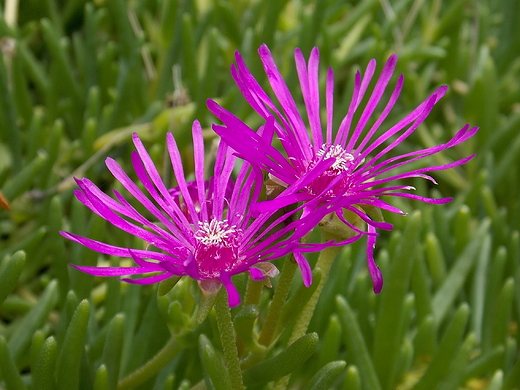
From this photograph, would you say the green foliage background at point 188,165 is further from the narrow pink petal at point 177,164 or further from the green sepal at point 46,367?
the narrow pink petal at point 177,164

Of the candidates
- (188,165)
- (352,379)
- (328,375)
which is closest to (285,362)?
(328,375)

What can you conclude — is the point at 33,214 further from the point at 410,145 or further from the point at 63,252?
the point at 410,145

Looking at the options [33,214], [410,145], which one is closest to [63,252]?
[33,214]

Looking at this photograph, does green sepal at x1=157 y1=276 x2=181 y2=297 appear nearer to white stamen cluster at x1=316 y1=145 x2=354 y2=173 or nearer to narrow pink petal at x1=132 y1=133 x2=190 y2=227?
narrow pink petal at x1=132 y1=133 x2=190 y2=227

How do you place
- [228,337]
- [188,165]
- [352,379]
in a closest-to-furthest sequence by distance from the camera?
[228,337] < [352,379] < [188,165]

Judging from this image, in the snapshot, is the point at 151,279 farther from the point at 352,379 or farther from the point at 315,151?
the point at 352,379

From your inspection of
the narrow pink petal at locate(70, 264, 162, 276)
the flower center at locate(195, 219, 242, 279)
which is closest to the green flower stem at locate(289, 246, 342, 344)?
the flower center at locate(195, 219, 242, 279)
